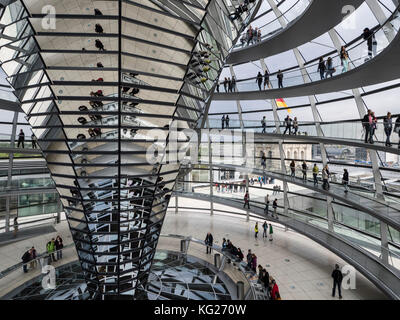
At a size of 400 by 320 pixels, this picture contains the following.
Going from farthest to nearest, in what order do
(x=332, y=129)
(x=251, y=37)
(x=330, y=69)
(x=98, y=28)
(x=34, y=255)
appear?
(x=251, y=37)
(x=34, y=255)
(x=332, y=129)
(x=330, y=69)
(x=98, y=28)

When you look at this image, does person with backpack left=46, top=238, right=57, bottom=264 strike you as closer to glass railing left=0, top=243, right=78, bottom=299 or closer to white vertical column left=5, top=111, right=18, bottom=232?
glass railing left=0, top=243, right=78, bottom=299

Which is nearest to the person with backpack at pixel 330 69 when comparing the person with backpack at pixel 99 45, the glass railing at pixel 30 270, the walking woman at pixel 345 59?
the walking woman at pixel 345 59

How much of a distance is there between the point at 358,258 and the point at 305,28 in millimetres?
12712

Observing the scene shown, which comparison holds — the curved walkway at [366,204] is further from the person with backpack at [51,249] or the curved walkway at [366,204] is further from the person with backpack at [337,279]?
the person with backpack at [51,249]

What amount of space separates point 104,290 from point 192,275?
18.0 feet

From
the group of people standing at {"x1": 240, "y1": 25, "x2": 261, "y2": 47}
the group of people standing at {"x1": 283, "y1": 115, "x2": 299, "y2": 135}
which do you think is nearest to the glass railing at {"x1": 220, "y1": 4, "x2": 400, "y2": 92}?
the group of people standing at {"x1": 283, "y1": 115, "x2": 299, "y2": 135}

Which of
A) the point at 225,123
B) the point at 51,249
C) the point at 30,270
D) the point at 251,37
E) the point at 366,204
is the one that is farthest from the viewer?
the point at 225,123

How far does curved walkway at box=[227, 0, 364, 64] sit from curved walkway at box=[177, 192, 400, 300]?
1197cm

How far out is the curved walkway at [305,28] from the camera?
11.5 metres

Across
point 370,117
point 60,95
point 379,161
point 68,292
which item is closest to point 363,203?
point 379,161

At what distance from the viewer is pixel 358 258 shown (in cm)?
1316

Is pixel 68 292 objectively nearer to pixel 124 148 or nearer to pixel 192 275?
pixel 192 275

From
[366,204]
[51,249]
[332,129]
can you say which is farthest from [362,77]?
[51,249]

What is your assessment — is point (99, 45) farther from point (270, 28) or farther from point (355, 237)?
point (355, 237)
